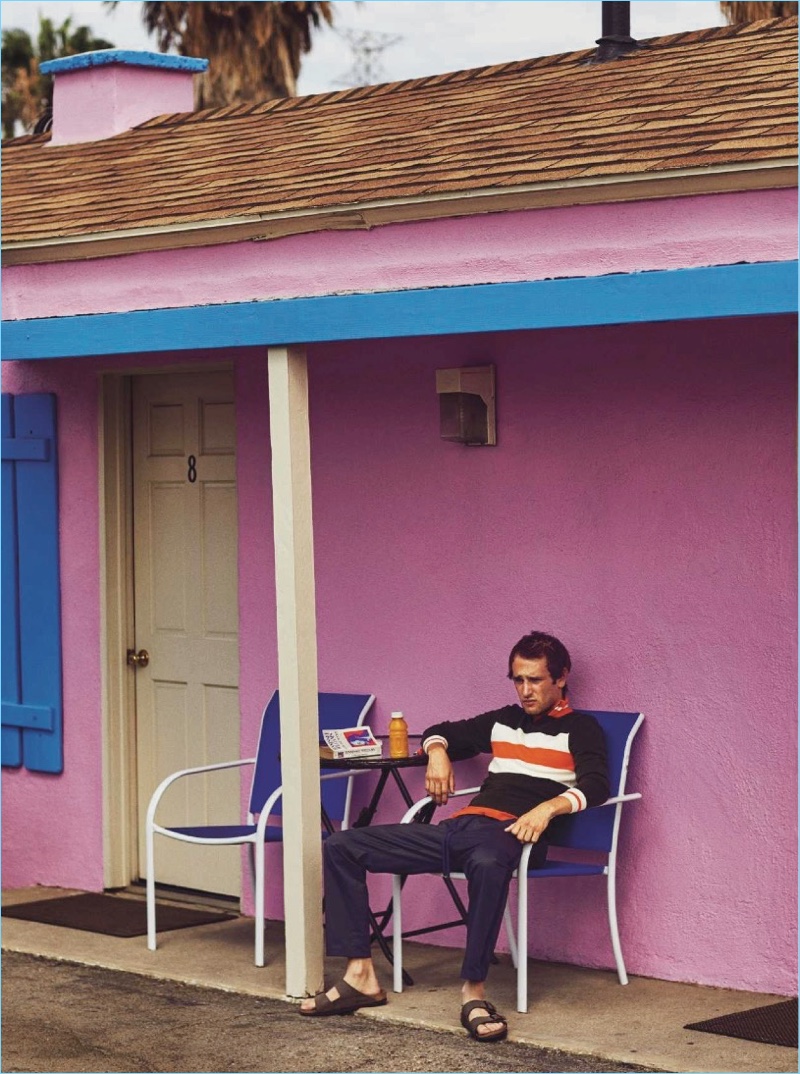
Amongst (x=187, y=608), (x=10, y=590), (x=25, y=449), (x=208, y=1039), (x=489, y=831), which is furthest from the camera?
(x=10, y=590)

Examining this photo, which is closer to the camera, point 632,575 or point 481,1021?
point 481,1021

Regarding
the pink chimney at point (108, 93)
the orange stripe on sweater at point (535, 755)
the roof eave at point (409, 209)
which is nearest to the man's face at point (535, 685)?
the orange stripe on sweater at point (535, 755)

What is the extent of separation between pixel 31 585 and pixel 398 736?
2460 mm

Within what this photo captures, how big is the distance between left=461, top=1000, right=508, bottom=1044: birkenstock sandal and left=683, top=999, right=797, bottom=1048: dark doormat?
A: 1.90 ft

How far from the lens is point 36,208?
332 inches

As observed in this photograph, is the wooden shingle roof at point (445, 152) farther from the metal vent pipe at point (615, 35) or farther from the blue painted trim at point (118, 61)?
the blue painted trim at point (118, 61)

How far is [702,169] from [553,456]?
1475 millimetres

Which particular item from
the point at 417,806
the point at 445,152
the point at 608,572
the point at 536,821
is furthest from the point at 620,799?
the point at 445,152

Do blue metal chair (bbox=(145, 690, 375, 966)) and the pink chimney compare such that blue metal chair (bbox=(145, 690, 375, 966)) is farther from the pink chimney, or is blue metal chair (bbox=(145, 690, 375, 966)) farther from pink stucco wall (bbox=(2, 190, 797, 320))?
the pink chimney

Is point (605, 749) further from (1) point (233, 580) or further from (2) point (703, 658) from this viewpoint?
(1) point (233, 580)

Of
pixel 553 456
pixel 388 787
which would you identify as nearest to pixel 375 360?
pixel 553 456

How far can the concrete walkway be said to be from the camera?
5.89m

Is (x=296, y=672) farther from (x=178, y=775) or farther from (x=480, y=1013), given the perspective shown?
(x=480, y=1013)

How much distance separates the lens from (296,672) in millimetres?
6656
